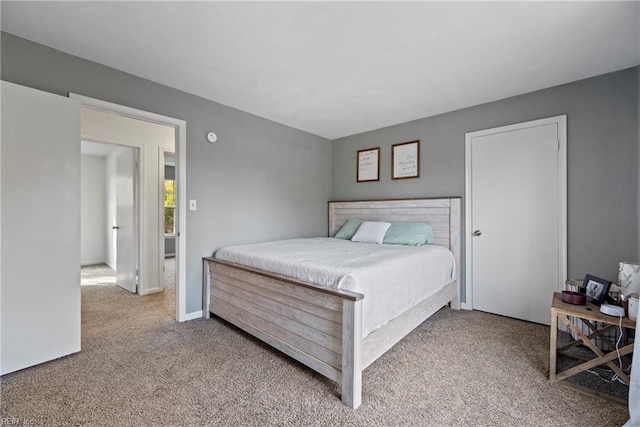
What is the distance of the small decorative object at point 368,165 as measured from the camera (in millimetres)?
3906

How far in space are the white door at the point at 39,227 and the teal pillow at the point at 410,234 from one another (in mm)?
2905

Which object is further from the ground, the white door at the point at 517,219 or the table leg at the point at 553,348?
the white door at the point at 517,219

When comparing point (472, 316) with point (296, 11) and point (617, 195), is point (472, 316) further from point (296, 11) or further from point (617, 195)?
point (296, 11)

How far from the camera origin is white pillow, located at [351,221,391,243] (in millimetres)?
3385

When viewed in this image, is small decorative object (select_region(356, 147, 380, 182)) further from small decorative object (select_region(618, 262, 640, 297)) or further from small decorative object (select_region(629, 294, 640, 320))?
small decorative object (select_region(629, 294, 640, 320))

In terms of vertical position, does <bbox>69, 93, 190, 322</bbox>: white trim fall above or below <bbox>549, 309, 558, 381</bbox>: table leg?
above

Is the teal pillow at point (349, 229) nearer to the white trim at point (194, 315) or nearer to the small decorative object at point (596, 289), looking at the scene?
the white trim at point (194, 315)

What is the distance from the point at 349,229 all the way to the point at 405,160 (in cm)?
116

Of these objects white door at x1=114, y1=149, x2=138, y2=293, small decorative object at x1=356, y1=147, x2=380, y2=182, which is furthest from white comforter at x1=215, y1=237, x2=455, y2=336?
white door at x1=114, y1=149, x2=138, y2=293

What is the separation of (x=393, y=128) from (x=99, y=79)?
3120 mm

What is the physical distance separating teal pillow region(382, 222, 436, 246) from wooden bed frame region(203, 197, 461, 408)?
16 cm

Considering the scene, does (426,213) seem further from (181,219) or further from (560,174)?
(181,219)

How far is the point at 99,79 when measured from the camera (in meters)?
2.24

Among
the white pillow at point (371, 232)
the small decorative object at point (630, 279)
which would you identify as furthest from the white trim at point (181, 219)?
the small decorative object at point (630, 279)
